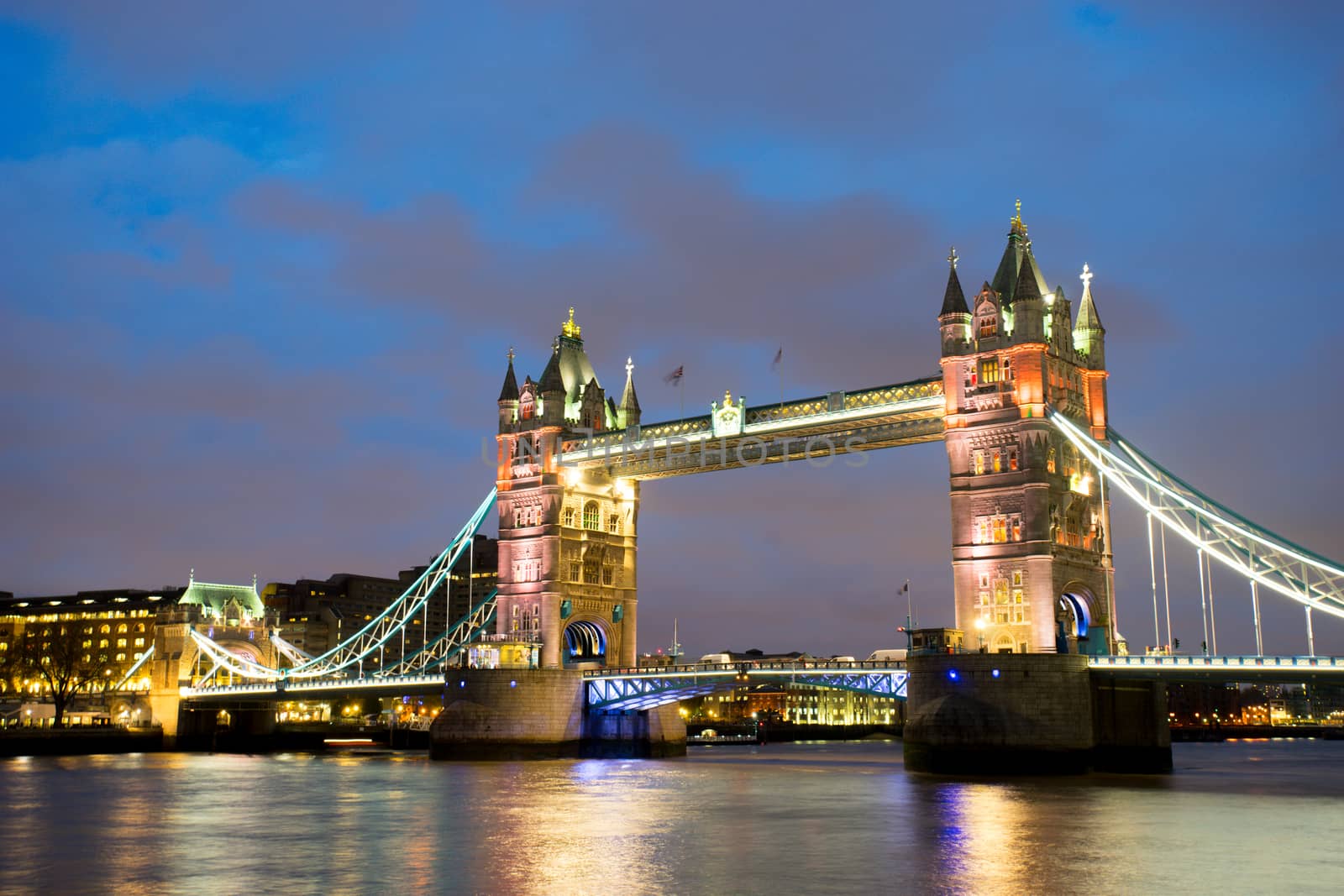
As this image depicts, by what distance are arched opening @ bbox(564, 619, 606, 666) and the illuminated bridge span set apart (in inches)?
206

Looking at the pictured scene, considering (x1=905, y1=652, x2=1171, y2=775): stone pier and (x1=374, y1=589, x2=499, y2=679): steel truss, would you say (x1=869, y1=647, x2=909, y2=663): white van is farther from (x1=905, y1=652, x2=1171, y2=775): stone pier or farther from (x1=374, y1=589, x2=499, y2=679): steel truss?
(x1=374, y1=589, x2=499, y2=679): steel truss

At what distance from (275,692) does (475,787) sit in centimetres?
4753

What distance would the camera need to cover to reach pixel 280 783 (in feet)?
210

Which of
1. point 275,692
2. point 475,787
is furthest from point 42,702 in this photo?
point 475,787

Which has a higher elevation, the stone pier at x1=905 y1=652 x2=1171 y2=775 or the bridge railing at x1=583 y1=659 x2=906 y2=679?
the bridge railing at x1=583 y1=659 x2=906 y2=679

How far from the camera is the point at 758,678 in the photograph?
72125 mm

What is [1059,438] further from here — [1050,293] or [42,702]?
[42,702]

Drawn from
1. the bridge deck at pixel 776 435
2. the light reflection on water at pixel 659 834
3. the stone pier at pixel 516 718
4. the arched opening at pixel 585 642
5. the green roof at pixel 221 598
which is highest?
the bridge deck at pixel 776 435

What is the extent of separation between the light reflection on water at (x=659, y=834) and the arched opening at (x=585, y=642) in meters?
18.9

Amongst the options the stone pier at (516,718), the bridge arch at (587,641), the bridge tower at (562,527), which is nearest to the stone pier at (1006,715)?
the stone pier at (516,718)

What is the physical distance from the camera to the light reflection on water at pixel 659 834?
3000 centimetres

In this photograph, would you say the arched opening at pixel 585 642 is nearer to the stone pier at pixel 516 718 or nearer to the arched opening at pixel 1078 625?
the stone pier at pixel 516 718

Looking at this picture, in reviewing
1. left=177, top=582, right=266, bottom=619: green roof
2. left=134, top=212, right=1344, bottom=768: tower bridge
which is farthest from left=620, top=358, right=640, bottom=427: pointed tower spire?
left=177, top=582, right=266, bottom=619: green roof

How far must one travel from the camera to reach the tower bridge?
61812 millimetres
